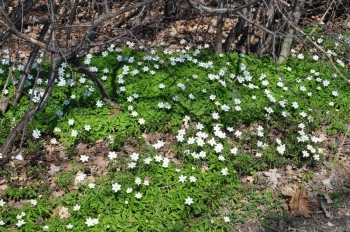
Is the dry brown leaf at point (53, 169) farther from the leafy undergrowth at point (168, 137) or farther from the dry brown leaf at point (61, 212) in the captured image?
the dry brown leaf at point (61, 212)

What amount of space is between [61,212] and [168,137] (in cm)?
165

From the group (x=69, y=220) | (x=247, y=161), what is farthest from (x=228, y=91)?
(x=69, y=220)

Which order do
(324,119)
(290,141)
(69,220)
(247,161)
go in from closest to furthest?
1. (69,220)
2. (247,161)
3. (290,141)
4. (324,119)

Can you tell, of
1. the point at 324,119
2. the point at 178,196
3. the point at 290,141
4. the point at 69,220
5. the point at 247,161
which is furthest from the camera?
the point at 324,119

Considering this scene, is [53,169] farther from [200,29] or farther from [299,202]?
[200,29]

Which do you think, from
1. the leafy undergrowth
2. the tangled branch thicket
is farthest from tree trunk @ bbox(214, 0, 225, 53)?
the leafy undergrowth

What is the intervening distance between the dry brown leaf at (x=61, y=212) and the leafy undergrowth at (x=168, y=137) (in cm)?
1

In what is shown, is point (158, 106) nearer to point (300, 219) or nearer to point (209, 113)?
point (209, 113)

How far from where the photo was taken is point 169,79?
5.75 meters

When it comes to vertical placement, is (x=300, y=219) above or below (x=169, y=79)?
below

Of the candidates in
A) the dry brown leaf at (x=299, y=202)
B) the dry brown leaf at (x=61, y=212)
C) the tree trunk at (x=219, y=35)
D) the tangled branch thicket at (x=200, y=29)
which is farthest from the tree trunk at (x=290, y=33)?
the dry brown leaf at (x=61, y=212)

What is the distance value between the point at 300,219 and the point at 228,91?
207 centimetres

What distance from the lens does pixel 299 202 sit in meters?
4.43

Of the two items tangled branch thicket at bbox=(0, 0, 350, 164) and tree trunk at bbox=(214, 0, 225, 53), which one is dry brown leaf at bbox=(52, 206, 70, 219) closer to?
tangled branch thicket at bbox=(0, 0, 350, 164)
